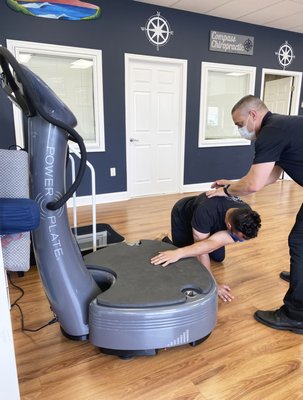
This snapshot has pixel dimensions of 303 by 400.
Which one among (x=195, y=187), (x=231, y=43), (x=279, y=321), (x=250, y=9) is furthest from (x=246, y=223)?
(x=231, y=43)

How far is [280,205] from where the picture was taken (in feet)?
13.6

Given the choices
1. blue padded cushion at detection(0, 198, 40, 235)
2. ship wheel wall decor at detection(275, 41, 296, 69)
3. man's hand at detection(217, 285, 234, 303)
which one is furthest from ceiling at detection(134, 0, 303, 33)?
blue padded cushion at detection(0, 198, 40, 235)

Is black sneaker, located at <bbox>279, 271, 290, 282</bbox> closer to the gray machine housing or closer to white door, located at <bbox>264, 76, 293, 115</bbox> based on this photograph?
the gray machine housing

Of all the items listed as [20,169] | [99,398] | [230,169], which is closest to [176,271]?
[99,398]

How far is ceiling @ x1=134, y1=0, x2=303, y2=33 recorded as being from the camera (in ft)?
13.4

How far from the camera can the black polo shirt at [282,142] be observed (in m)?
1.52

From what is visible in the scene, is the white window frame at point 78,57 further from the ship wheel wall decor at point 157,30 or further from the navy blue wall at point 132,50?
the ship wheel wall decor at point 157,30

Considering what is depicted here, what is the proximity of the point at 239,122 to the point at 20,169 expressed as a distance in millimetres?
1397

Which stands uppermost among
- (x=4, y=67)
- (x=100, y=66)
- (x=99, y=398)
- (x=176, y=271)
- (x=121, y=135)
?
(x=100, y=66)

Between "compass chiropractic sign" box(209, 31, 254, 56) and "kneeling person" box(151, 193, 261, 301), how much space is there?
3.53m

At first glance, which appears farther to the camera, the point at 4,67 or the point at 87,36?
the point at 87,36

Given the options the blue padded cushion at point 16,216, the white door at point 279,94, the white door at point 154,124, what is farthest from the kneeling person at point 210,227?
the white door at point 279,94

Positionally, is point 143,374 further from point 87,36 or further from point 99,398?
point 87,36

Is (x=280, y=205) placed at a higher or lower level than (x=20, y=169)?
lower
